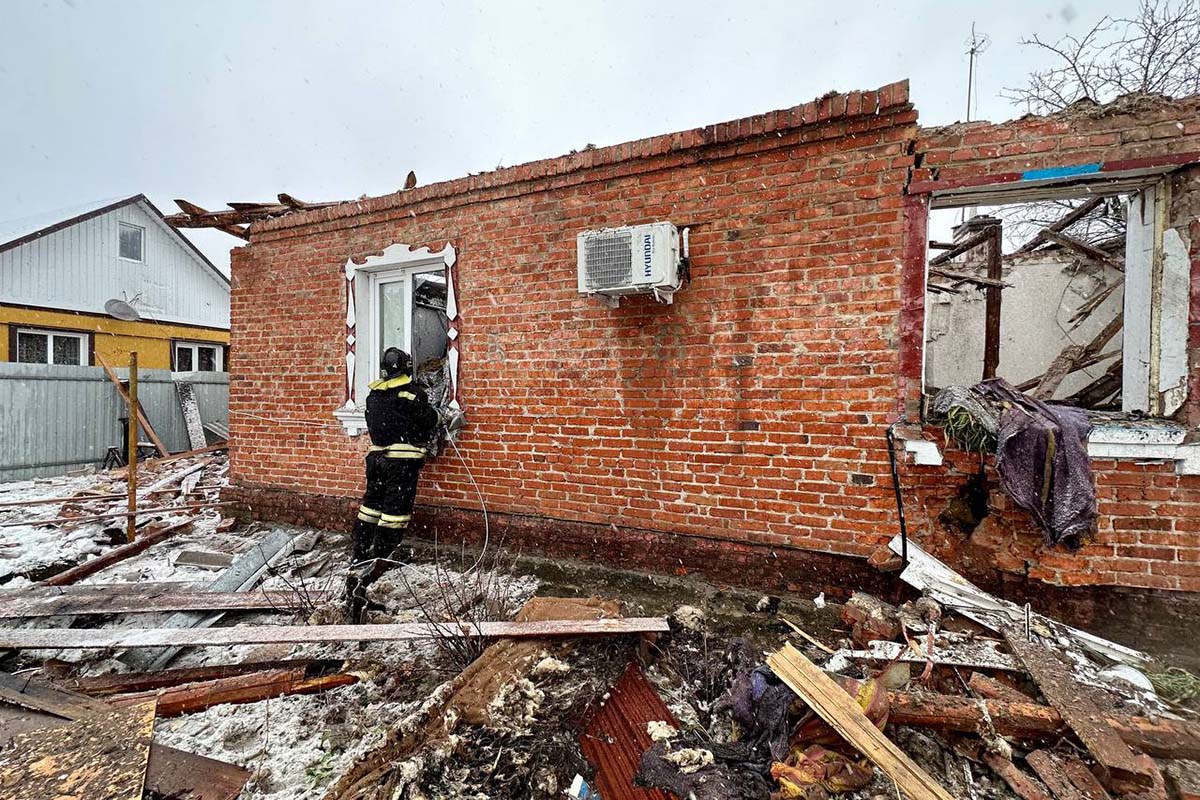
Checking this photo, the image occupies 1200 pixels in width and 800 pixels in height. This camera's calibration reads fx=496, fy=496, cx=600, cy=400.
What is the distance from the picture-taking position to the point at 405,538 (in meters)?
5.28

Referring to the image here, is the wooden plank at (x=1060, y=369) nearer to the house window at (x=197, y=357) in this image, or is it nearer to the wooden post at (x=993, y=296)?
the wooden post at (x=993, y=296)

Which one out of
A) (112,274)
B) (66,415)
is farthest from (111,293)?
(66,415)

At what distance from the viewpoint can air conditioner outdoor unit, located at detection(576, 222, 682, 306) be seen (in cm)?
374

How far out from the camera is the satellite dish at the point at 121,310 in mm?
13797

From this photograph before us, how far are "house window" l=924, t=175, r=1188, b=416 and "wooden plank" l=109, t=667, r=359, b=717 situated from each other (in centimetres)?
459

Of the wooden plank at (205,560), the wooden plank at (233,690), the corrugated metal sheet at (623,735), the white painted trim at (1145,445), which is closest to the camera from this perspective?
the corrugated metal sheet at (623,735)

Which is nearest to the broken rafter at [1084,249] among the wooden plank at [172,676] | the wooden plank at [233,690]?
the wooden plank at [233,690]

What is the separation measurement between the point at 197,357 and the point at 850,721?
19.9 m

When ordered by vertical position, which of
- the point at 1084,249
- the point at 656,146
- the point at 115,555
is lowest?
the point at 115,555

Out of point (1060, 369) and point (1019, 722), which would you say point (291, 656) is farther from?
point (1060, 369)

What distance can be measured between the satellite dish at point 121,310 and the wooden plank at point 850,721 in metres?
18.7

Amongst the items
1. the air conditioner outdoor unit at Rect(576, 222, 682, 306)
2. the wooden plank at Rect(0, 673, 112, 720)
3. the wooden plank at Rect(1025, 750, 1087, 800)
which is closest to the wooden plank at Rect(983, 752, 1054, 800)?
the wooden plank at Rect(1025, 750, 1087, 800)

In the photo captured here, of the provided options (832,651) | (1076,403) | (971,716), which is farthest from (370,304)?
(1076,403)

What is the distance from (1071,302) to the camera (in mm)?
5812
